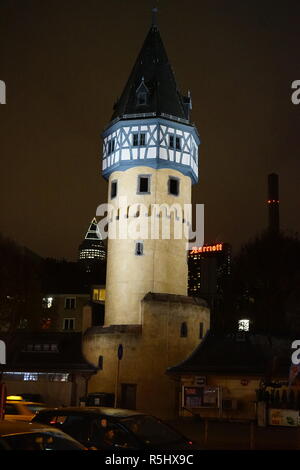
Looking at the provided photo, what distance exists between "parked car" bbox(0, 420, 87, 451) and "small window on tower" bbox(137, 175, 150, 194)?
3426 cm

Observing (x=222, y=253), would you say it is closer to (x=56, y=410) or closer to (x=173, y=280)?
(x=173, y=280)

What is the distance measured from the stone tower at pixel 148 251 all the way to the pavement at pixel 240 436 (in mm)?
6612

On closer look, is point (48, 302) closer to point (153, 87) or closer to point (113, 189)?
point (113, 189)

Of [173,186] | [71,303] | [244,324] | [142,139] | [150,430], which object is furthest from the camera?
[71,303]

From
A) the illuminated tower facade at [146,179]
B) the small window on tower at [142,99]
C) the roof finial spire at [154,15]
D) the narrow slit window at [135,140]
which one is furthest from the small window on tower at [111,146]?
the roof finial spire at [154,15]

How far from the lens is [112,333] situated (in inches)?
1606

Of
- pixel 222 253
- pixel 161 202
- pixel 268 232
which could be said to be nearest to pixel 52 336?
pixel 161 202

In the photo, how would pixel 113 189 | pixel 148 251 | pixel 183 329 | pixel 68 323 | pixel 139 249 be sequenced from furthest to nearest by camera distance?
pixel 68 323 → pixel 113 189 → pixel 139 249 → pixel 148 251 → pixel 183 329

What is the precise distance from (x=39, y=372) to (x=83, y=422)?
93.6 feet

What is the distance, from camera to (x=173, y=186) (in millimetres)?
44594

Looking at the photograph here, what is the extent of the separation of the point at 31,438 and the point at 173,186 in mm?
36069

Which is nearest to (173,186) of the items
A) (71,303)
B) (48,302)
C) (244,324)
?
(244,324)

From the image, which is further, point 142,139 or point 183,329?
point 142,139

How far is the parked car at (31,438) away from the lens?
29.3 feet
